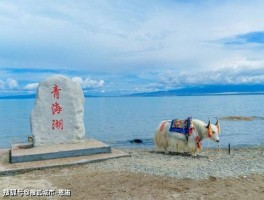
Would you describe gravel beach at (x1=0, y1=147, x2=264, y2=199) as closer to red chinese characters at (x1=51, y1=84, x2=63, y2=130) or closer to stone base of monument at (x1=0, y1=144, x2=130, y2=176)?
stone base of monument at (x1=0, y1=144, x2=130, y2=176)

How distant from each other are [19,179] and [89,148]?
309 centimetres

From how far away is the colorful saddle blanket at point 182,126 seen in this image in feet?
43.2

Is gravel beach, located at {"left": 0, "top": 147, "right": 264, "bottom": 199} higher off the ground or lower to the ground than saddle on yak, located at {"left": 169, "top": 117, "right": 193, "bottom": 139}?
lower

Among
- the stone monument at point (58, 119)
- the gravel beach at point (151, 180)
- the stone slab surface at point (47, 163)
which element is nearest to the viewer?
the gravel beach at point (151, 180)

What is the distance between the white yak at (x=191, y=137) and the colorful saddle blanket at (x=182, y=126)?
9 centimetres

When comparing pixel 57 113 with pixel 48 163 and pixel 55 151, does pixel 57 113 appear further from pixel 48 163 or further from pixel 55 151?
pixel 48 163

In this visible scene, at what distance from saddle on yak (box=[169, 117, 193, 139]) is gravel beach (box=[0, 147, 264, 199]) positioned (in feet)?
6.90

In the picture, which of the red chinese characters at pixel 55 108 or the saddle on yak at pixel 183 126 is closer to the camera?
the red chinese characters at pixel 55 108

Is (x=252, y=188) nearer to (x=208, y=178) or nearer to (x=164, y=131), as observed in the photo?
(x=208, y=178)

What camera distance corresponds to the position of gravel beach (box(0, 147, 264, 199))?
7.60 meters

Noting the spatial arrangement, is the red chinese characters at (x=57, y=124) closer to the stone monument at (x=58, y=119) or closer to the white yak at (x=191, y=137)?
the stone monument at (x=58, y=119)

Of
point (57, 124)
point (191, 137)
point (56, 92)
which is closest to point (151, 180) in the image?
point (191, 137)

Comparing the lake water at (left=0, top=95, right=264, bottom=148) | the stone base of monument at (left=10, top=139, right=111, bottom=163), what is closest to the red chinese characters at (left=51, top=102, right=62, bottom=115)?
the stone base of monument at (left=10, top=139, right=111, bottom=163)

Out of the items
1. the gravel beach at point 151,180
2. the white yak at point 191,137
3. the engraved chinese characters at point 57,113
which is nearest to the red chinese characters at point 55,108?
the engraved chinese characters at point 57,113
